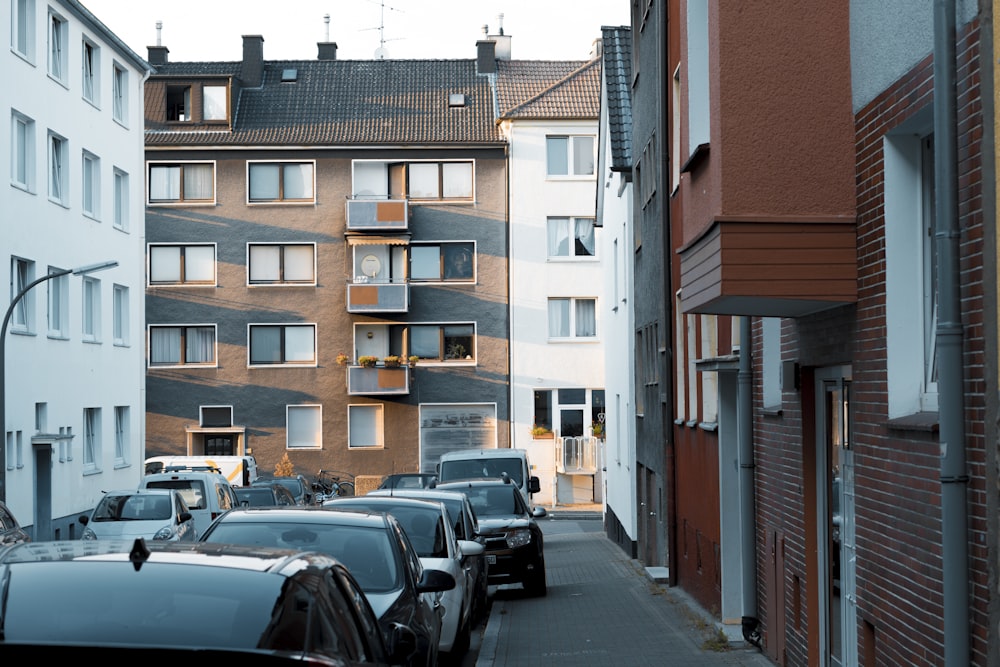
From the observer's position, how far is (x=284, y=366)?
152 feet

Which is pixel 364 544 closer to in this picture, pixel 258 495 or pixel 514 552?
pixel 514 552

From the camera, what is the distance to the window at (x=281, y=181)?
46.6 m

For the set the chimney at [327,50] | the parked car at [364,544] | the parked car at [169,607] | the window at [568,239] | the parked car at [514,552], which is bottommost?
the parked car at [514,552]

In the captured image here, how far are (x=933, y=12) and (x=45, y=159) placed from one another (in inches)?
1067

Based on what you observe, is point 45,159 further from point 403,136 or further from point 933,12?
point 933,12

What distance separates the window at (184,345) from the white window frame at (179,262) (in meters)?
1.52

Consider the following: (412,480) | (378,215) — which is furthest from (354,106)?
(412,480)

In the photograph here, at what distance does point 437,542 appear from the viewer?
1312cm

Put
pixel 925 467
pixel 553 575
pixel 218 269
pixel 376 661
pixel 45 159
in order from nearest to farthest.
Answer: pixel 376 661, pixel 925 467, pixel 553 575, pixel 45 159, pixel 218 269

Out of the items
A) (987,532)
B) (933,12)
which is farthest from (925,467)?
(933,12)

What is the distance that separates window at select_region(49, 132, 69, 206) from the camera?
3150cm

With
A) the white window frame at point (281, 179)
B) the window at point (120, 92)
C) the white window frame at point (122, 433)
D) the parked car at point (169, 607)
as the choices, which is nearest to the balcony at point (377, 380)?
the white window frame at point (281, 179)

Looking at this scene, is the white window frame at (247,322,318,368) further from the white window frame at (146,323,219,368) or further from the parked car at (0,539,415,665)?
the parked car at (0,539,415,665)

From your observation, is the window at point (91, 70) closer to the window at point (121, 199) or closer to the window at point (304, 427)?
the window at point (121, 199)
